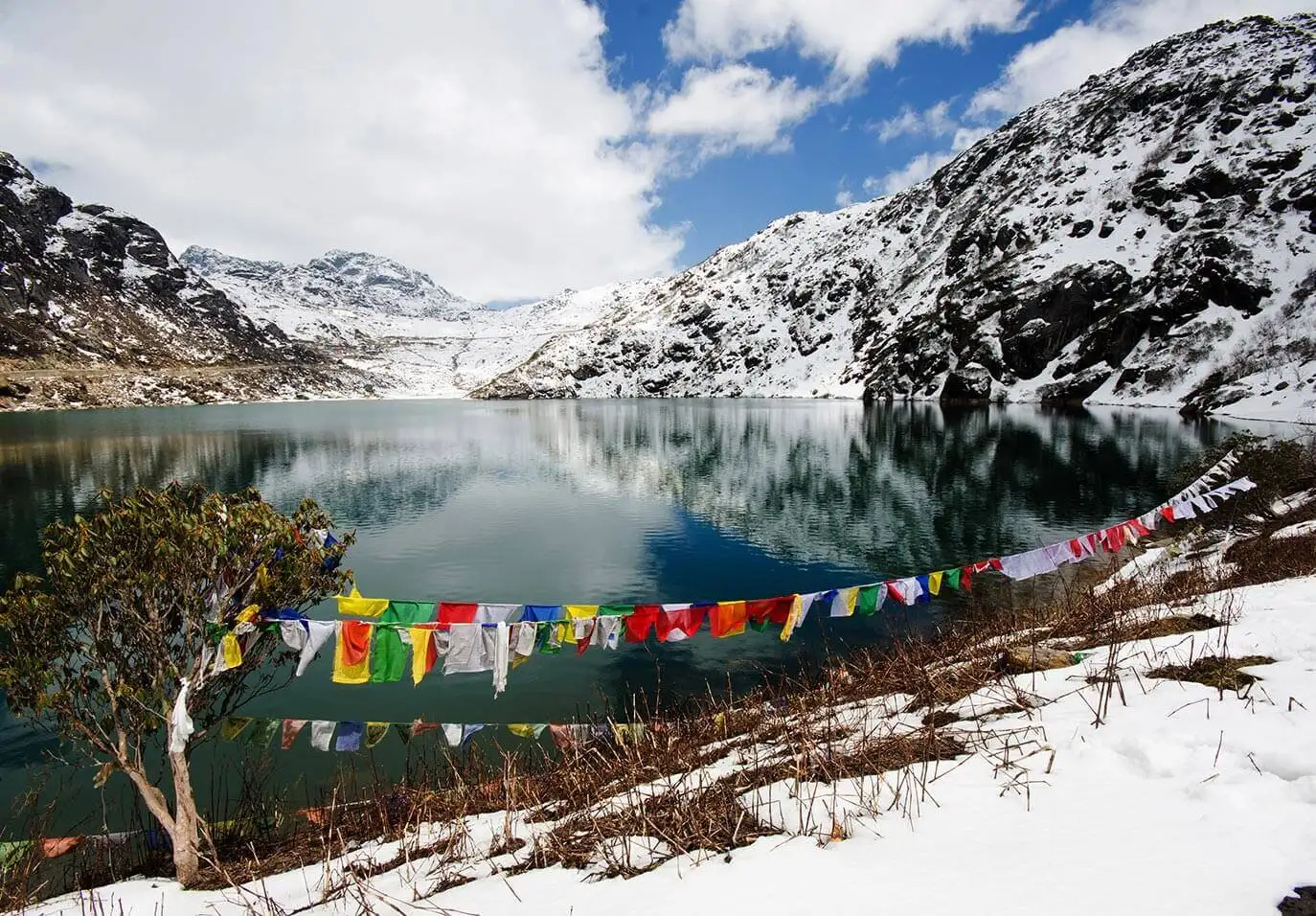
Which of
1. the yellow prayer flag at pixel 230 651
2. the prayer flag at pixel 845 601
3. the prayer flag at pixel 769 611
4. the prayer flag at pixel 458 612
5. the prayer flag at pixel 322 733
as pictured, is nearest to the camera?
the yellow prayer flag at pixel 230 651

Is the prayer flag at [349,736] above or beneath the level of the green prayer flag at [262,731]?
beneath

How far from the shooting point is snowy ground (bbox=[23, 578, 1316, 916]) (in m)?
4.65

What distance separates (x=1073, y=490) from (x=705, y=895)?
47.0 meters

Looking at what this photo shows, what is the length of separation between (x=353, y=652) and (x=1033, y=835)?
1263 centimetres

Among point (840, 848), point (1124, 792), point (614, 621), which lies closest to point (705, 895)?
point (840, 848)

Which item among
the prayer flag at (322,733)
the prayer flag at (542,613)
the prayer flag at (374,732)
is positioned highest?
the prayer flag at (542,613)

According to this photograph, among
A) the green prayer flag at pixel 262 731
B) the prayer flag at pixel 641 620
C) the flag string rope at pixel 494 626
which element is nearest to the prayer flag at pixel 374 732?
the flag string rope at pixel 494 626

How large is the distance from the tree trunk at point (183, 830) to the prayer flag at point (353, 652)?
120 inches

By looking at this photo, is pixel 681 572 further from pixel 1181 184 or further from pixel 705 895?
pixel 1181 184

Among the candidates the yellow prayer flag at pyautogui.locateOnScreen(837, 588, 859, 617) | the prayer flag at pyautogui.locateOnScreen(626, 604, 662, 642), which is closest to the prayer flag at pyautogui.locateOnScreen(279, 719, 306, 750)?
the prayer flag at pyautogui.locateOnScreen(626, 604, 662, 642)

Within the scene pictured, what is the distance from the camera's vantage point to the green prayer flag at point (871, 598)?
58.2ft

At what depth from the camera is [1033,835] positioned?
5438 millimetres

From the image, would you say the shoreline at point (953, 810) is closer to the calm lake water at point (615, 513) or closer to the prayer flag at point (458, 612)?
the prayer flag at point (458, 612)

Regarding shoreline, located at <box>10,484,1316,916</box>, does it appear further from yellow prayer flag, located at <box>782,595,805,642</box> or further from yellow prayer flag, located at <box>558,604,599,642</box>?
yellow prayer flag, located at <box>782,595,805,642</box>
